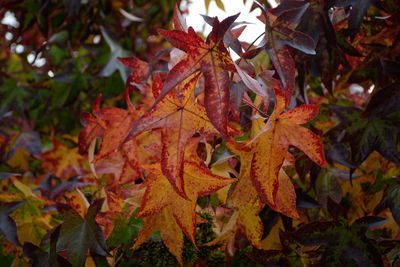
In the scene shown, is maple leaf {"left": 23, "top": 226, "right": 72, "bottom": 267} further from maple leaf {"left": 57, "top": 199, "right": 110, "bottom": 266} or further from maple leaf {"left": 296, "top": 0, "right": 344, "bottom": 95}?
maple leaf {"left": 296, "top": 0, "right": 344, "bottom": 95}

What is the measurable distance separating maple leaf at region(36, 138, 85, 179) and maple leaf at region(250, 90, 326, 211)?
2.66 ft

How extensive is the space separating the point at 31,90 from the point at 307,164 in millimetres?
895

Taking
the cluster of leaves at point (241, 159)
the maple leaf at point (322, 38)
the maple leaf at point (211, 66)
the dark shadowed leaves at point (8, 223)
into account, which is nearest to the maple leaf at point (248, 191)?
the cluster of leaves at point (241, 159)

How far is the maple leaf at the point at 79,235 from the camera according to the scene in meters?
0.56

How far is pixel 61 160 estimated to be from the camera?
1168 millimetres

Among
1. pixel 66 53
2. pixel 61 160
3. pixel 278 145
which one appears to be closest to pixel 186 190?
pixel 278 145

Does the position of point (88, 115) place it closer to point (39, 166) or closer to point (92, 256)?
point (92, 256)

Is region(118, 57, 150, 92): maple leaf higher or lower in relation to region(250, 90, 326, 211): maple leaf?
higher

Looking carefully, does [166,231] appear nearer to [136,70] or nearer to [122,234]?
[122,234]

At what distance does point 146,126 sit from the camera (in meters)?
0.45

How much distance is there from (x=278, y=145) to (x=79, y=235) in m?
0.33

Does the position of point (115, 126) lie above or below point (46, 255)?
above

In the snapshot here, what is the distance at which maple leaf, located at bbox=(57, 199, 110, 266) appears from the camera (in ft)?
1.82

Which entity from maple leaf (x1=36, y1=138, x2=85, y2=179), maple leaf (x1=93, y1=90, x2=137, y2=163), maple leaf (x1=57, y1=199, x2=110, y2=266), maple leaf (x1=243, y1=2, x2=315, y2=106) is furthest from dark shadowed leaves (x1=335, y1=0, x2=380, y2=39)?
maple leaf (x1=36, y1=138, x2=85, y2=179)
